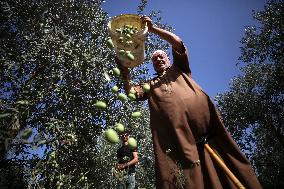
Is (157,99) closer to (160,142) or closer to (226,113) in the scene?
(160,142)

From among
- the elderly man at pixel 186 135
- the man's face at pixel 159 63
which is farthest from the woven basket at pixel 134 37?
the man's face at pixel 159 63

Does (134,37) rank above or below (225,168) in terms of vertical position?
above

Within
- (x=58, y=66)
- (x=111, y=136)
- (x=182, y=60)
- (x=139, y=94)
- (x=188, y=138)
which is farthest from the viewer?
(x=58, y=66)

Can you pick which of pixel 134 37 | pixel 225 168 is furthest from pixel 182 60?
pixel 225 168

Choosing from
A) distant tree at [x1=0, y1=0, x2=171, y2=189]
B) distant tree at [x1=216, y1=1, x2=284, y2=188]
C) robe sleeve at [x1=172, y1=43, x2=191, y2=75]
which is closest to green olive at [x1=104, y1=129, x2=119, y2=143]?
robe sleeve at [x1=172, y1=43, x2=191, y2=75]

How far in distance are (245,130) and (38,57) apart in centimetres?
1785

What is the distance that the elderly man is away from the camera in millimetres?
2824

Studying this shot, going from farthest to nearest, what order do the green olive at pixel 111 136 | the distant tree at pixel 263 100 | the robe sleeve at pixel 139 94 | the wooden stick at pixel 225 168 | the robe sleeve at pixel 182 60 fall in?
the distant tree at pixel 263 100
the robe sleeve at pixel 139 94
the robe sleeve at pixel 182 60
the wooden stick at pixel 225 168
the green olive at pixel 111 136

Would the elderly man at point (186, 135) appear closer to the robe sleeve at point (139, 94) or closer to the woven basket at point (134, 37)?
the woven basket at point (134, 37)

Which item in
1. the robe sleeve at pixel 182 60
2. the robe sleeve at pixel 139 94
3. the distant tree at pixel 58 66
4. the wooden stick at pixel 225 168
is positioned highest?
the distant tree at pixel 58 66

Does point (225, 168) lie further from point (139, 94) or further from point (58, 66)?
point (58, 66)

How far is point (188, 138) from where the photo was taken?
294 centimetres

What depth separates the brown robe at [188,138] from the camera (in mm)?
2822

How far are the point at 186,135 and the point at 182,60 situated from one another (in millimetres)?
971
